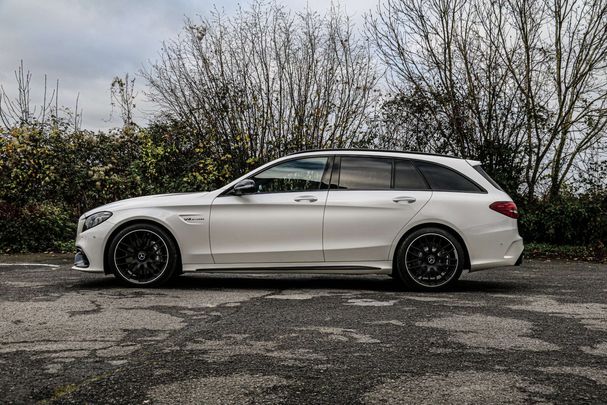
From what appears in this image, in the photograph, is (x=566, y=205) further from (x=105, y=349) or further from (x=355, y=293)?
(x=105, y=349)

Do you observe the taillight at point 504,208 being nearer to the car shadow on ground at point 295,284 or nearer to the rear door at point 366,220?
the rear door at point 366,220

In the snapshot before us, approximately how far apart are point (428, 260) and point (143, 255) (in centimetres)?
317

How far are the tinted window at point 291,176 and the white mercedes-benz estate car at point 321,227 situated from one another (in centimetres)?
1

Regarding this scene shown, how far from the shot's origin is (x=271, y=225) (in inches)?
316

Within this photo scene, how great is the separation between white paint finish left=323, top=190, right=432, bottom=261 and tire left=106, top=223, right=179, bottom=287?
175 centimetres

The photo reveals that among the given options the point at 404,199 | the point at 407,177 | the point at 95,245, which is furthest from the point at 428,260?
the point at 95,245

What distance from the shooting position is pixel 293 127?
592 inches

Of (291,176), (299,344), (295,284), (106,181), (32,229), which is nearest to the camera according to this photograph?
(299,344)

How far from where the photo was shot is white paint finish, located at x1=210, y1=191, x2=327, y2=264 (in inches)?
315

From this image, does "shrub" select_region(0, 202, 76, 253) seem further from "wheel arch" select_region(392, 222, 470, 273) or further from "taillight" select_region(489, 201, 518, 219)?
"taillight" select_region(489, 201, 518, 219)

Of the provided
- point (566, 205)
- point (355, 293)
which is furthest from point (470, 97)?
point (355, 293)

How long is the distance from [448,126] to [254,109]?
4.01m

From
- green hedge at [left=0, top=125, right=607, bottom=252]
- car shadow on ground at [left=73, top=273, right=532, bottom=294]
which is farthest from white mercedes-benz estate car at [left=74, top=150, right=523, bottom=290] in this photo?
green hedge at [left=0, top=125, right=607, bottom=252]

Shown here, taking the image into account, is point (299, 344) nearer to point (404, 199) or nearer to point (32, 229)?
point (404, 199)
